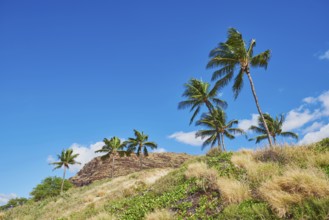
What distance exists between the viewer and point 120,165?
73375 mm

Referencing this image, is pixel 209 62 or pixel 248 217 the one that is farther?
pixel 209 62

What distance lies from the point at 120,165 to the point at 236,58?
59930mm

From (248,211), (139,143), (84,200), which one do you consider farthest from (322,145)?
(139,143)

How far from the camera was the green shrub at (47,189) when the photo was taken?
171 feet

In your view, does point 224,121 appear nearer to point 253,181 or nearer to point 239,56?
point 239,56

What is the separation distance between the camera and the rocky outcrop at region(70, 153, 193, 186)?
6990 centimetres

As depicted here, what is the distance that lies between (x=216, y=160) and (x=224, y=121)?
2713cm

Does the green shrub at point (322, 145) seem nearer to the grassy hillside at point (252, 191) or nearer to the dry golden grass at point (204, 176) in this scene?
the grassy hillside at point (252, 191)

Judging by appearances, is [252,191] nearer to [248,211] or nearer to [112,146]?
[248,211]

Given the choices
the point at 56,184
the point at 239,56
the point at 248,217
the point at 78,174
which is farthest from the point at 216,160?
the point at 78,174

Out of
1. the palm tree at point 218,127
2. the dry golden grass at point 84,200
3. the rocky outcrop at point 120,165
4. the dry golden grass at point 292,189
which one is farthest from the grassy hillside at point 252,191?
the rocky outcrop at point 120,165

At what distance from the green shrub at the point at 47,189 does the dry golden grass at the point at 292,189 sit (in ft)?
178

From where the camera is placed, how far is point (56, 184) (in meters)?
57.7

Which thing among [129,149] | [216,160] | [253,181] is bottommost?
[253,181]
